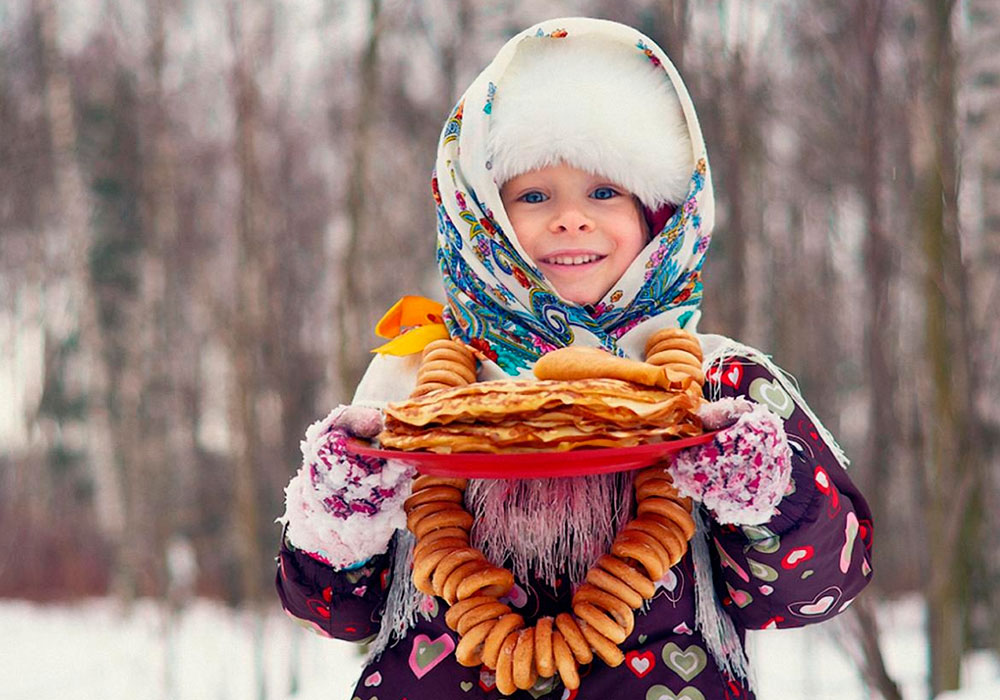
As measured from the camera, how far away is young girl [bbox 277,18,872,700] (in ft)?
4.33

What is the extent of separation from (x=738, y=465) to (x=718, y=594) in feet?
1.04

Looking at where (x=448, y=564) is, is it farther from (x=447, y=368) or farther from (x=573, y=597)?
(x=447, y=368)

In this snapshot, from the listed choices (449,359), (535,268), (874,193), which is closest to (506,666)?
(449,359)

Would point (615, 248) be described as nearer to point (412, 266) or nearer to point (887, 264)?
point (887, 264)

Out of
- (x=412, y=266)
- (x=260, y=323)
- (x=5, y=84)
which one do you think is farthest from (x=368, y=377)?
(x=412, y=266)

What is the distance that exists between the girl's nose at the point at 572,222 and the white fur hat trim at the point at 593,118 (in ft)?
0.23

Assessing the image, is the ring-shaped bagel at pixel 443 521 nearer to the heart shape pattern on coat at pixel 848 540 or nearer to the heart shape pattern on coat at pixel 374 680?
the heart shape pattern on coat at pixel 374 680

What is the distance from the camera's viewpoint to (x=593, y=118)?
1438 millimetres

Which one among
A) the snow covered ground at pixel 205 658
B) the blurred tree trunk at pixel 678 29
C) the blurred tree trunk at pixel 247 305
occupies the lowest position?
the snow covered ground at pixel 205 658

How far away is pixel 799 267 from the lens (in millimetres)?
12320

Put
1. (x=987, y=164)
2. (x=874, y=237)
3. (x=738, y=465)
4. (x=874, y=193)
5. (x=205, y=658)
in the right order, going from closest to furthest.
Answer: (x=738, y=465), (x=874, y=193), (x=874, y=237), (x=987, y=164), (x=205, y=658)

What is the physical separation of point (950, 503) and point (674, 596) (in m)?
2.65

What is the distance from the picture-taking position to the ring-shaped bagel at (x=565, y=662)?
4.01 feet

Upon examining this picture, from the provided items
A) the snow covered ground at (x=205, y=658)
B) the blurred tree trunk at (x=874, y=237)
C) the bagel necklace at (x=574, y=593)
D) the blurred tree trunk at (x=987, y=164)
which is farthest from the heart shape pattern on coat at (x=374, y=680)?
the blurred tree trunk at (x=987, y=164)
